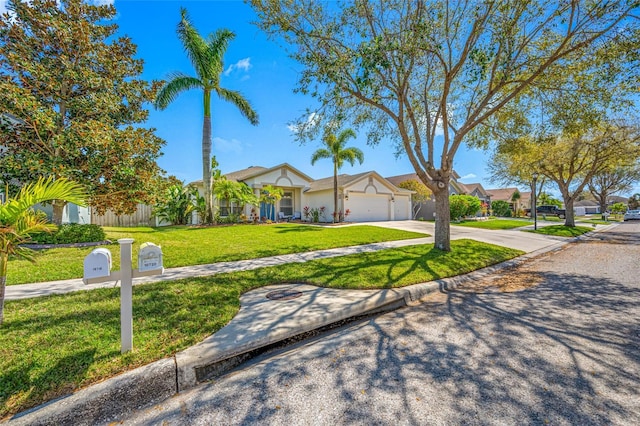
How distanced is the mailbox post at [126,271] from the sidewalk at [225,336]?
1.63ft

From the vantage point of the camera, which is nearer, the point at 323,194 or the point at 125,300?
the point at 125,300

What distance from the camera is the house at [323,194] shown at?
19781mm

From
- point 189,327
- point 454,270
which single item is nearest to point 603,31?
point 454,270

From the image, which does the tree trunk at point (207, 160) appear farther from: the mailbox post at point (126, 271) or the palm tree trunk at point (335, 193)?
the mailbox post at point (126, 271)

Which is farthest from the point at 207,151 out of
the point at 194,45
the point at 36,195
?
the point at 36,195

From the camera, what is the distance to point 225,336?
309 centimetres

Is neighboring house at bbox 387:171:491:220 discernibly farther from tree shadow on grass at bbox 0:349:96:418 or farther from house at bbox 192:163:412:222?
tree shadow on grass at bbox 0:349:96:418

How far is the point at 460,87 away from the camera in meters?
9.84

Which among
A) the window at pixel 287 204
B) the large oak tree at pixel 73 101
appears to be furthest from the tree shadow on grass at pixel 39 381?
the window at pixel 287 204

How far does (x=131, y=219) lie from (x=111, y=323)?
16597 mm

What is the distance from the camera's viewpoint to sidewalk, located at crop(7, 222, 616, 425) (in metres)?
2.12

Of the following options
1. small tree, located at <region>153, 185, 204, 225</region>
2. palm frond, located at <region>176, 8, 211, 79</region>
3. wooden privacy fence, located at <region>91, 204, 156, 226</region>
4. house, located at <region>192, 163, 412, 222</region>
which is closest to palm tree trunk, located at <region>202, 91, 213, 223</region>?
palm frond, located at <region>176, 8, 211, 79</region>

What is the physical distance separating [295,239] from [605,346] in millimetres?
8681

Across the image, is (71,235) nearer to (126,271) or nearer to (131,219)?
(126,271)
